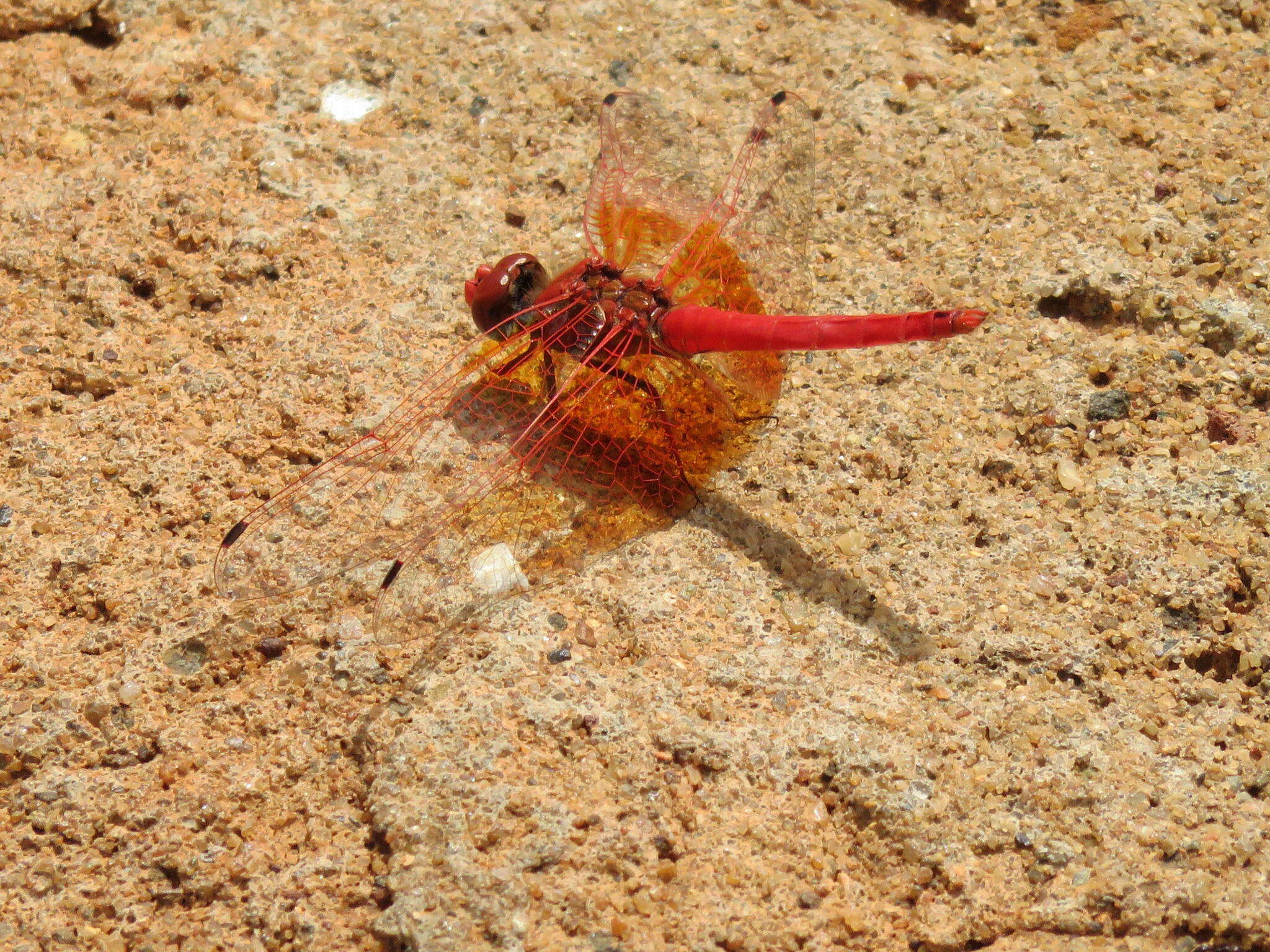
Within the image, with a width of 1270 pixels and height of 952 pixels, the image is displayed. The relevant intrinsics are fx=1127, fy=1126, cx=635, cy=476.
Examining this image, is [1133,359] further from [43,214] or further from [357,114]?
[43,214]

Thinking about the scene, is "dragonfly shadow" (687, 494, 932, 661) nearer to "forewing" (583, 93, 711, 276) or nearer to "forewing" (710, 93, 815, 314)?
"forewing" (710, 93, 815, 314)

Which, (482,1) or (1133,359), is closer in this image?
(1133,359)

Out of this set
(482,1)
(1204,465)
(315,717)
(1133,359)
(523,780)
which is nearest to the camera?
(523,780)

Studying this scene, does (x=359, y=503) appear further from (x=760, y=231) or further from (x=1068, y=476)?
(x=1068, y=476)

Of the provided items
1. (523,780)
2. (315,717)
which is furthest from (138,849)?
(523,780)

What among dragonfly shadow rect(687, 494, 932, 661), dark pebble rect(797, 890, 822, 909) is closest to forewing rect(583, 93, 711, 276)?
dragonfly shadow rect(687, 494, 932, 661)

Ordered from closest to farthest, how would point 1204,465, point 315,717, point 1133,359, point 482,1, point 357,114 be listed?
point 315,717, point 1204,465, point 1133,359, point 357,114, point 482,1

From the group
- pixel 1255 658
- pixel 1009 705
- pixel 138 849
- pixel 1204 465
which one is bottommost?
pixel 138 849

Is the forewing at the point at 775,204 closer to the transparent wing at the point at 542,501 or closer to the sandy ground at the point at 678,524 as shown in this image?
the sandy ground at the point at 678,524
